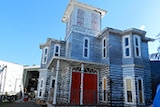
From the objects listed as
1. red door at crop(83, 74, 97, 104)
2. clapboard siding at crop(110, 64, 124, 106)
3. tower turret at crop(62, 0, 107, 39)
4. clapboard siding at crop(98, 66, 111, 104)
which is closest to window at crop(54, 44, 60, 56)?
tower turret at crop(62, 0, 107, 39)

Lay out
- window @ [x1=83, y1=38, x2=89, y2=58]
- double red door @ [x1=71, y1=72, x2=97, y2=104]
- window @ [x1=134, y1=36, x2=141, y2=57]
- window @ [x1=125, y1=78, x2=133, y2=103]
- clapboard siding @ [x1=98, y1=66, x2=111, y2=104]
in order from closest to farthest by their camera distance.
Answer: window @ [x1=125, y1=78, x2=133, y2=103]
clapboard siding @ [x1=98, y1=66, x2=111, y2=104]
double red door @ [x1=71, y1=72, x2=97, y2=104]
window @ [x1=134, y1=36, x2=141, y2=57]
window @ [x1=83, y1=38, x2=89, y2=58]

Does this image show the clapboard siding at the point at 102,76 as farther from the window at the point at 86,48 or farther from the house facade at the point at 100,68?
the window at the point at 86,48

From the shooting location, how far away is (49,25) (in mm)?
17922

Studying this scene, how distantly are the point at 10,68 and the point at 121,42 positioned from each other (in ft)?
49.0

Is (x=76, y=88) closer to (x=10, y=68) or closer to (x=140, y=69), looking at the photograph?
(x=140, y=69)

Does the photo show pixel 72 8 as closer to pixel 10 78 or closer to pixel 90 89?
pixel 90 89

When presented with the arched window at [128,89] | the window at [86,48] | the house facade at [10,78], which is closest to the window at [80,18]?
the window at [86,48]

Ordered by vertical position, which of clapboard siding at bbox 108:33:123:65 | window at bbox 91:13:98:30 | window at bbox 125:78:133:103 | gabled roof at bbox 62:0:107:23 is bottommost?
window at bbox 125:78:133:103

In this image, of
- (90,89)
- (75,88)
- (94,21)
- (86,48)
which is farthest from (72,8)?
(90,89)

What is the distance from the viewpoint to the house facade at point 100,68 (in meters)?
10.5

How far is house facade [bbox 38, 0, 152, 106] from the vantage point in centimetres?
1048

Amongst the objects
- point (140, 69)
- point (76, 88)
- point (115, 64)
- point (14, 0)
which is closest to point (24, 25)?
point (14, 0)

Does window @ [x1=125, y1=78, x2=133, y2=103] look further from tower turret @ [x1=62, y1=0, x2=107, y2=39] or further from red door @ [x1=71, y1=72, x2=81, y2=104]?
tower turret @ [x1=62, y1=0, x2=107, y2=39]

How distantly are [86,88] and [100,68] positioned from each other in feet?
6.45
